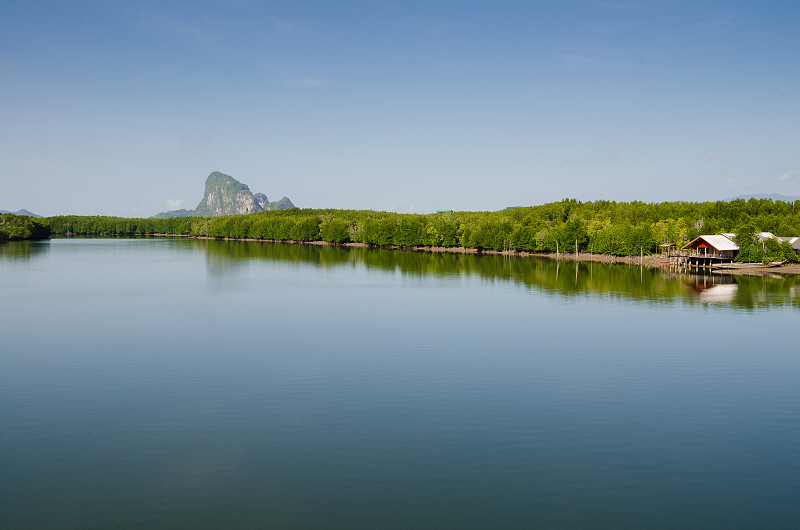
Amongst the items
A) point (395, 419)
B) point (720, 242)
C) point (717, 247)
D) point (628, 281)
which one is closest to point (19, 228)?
point (628, 281)

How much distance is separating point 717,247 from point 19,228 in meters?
147

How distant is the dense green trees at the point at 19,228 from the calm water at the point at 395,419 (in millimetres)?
118212

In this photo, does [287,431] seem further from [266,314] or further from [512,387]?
[266,314]

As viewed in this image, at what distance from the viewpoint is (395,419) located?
16.4 m

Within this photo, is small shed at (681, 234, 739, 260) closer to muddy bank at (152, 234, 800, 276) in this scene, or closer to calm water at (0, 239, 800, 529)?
muddy bank at (152, 234, 800, 276)

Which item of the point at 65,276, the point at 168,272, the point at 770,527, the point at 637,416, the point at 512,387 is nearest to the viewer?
the point at 770,527

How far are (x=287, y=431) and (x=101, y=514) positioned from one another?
5.12 m

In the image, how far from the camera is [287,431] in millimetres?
15492

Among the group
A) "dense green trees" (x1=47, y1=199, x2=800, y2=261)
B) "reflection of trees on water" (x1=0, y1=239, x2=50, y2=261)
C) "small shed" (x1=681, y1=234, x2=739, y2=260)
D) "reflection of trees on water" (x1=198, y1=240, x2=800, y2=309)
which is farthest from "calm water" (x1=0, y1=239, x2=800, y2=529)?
"dense green trees" (x1=47, y1=199, x2=800, y2=261)

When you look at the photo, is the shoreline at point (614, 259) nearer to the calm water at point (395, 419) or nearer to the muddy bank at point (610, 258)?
the muddy bank at point (610, 258)

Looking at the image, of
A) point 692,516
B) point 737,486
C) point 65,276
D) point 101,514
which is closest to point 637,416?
point 737,486

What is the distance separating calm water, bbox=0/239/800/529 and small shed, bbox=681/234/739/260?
44489mm

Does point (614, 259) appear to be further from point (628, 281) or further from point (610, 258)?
point (628, 281)

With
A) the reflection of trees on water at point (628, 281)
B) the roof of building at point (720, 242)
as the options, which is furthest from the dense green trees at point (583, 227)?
the reflection of trees on water at point (628, 281)
